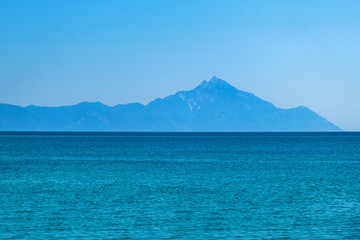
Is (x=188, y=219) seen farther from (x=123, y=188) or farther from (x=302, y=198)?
(x=123, y=188)

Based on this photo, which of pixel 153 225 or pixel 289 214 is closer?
pixel 153 225

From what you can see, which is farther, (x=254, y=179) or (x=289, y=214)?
(x=254, y=179)

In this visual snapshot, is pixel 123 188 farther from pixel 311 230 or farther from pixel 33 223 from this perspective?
pixel 311 230

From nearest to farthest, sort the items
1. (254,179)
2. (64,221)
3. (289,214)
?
(64,221) → (289,214) → (254,179)

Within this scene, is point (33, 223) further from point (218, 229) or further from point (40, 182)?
point (40, 182)

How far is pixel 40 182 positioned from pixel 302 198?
81.7ft

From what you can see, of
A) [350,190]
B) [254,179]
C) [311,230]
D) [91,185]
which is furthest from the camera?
[254,179]

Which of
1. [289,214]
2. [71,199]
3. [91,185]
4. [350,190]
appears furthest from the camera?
[91,185]

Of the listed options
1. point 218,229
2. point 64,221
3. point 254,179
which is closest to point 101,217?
point 64,221

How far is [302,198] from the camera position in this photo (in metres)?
38.7

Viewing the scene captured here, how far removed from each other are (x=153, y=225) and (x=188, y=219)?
263 centimetres

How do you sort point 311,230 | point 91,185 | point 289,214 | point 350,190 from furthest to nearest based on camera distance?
point 91,185 → point 350,190 → point 289,214 → point 311,230

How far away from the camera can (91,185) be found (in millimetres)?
47625

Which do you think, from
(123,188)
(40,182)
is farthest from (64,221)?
(40,182)
